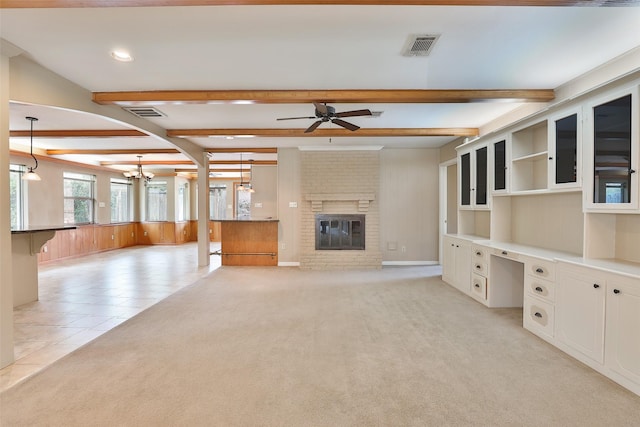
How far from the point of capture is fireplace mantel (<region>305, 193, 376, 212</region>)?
272 inches

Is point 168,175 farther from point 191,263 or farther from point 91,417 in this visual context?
point 91,417

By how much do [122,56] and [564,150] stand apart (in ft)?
14.3

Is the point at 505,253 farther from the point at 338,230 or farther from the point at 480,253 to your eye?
the point at 338,230

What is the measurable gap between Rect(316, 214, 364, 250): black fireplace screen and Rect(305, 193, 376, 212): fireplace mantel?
10.5 inches

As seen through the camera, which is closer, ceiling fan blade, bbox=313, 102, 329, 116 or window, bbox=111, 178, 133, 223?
ceiling fan blade, bbox=313, 102, 329, 116

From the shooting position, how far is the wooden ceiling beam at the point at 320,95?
372cm

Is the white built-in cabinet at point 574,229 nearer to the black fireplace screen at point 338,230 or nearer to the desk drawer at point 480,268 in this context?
the desk drawer at point 480,268

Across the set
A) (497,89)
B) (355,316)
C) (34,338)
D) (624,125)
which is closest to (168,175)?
(34,338)

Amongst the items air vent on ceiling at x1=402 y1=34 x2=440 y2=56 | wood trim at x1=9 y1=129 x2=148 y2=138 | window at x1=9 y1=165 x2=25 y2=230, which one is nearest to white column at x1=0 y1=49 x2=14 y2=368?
wood trim at x1=9 y1=129 x2=148 y2=138

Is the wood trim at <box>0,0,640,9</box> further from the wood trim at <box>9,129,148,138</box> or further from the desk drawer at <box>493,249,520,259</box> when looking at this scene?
the wood trim at <box>9,129,148,138</box>

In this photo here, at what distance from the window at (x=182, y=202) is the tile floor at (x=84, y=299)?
11.3ft

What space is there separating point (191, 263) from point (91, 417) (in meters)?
5.82

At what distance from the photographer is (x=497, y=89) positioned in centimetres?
374

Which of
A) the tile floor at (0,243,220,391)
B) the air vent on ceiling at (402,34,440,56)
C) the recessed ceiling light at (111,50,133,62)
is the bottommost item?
the tile floor at (0,243,220,391)
